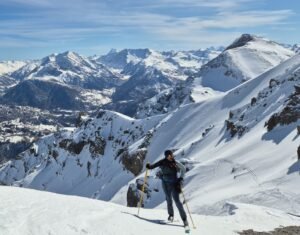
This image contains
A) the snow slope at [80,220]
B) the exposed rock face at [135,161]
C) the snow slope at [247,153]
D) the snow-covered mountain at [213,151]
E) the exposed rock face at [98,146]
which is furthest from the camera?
the exposed rock face at [98,146]

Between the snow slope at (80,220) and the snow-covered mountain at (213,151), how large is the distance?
9797mm

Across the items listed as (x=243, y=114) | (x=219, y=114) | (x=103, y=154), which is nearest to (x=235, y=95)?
(x=219, y=114)

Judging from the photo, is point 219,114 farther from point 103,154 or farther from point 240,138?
point 103,154

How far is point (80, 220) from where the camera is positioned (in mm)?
17953

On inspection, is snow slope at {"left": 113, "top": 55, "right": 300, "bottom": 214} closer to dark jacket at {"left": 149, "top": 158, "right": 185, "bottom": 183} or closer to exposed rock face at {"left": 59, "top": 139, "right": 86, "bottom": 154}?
dark jacket at {"left": 149, "top": 158, "right": 185, "bottom": 183}

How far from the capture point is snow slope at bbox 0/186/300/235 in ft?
55.9

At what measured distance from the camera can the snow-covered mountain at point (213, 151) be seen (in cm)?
4425

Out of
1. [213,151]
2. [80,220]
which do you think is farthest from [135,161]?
[80,220]

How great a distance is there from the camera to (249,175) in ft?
164

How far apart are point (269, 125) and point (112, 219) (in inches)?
1986

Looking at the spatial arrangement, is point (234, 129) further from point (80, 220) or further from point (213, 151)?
point (80, 220)

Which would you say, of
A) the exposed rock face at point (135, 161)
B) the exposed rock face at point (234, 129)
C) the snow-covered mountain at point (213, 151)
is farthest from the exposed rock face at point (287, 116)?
the exposed rock face at point (135, 161)

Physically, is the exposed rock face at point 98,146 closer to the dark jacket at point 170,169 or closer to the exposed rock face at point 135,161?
the exposed rock face at point 135,161

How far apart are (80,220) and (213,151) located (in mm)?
61032
